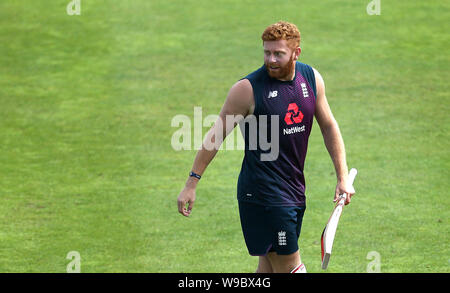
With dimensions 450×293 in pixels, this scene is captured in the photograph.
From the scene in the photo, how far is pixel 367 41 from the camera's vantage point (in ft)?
49.2

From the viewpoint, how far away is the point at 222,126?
598 cm

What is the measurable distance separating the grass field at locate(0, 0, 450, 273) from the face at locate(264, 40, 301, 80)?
2.60 m

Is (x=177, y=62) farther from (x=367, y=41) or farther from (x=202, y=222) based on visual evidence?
(x=202, y=222)

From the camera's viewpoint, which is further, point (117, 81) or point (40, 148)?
point (117, 81)

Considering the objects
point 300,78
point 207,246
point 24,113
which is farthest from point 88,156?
point 300,78

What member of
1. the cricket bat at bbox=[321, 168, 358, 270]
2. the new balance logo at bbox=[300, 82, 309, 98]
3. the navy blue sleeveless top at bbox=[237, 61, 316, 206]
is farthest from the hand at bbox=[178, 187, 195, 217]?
the new balance logo at bbox=[300, 82, 309, 98]

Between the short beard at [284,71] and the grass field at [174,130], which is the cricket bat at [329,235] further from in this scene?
the grass field at [174,130]

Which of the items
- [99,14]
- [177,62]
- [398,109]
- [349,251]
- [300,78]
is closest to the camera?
[300,78]

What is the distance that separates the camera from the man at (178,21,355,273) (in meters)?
5.91

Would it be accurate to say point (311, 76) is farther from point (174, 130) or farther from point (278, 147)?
point (174, 130)

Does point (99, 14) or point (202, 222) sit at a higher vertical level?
point (99, 14)

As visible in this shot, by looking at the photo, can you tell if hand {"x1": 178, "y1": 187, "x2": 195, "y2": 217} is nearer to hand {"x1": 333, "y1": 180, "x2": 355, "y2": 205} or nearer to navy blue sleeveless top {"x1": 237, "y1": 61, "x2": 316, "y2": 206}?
navy blue sleeveless top {"x1": 237, "y1": 61, "x2": 316, "y2": 206}

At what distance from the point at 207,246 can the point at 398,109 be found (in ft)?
17.3

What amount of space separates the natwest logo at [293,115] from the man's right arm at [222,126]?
0.97 feet
